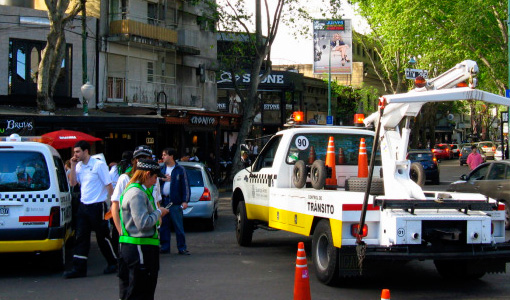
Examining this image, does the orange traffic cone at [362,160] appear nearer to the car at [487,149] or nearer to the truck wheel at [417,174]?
the truck wheel at [417,174]

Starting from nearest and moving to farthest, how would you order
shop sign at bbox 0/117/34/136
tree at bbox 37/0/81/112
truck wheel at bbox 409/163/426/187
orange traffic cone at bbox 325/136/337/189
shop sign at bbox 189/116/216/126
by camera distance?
truck wheel at bbox 409/163/426/187, orange traffic cone at bbox 325/136/337/189, shop sign at bbox 0/117/34/136, tree at bbox 37/0/81/112, shop sign at bbox 189/116/216/126

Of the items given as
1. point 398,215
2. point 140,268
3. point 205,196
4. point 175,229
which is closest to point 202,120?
point 205,196

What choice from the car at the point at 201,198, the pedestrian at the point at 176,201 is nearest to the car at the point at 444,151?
the car at the point at 201,198

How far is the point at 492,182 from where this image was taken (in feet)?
49.7

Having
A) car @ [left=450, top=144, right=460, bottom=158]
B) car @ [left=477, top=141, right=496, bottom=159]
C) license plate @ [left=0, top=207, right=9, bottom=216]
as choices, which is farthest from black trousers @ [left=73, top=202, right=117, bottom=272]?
car @ [left=450, top=144, right=460, bottom=158]

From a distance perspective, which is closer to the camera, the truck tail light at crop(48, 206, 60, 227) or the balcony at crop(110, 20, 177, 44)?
the truck tail light at crop(48, 206, 60, 227)

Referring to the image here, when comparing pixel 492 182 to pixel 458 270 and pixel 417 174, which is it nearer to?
pixel 458 270

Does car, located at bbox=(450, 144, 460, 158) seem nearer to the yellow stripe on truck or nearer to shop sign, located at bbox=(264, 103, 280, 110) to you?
shop sign, located at bbox=(264, 103, 280, 110)

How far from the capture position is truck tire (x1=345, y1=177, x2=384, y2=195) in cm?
886

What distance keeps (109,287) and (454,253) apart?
440 cm

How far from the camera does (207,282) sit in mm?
8812

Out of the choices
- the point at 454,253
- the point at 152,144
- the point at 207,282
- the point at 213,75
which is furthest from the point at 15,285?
the point at 213,75

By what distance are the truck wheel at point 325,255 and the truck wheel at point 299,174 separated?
1.28m

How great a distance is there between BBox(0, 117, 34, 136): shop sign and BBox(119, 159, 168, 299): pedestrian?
13852 mm
